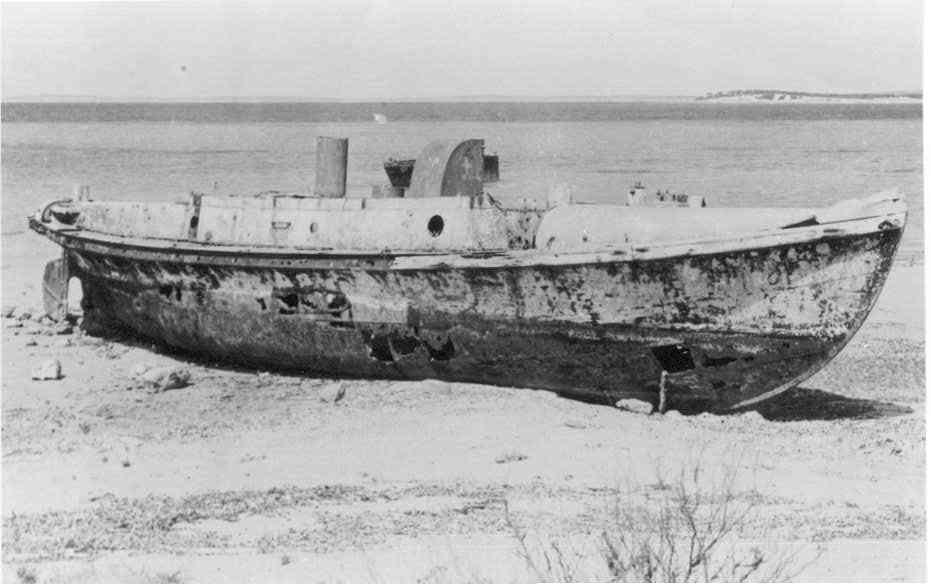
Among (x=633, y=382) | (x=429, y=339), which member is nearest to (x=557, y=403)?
(x=633, y=382)

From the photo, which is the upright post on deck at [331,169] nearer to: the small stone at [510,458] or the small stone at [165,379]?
the small stone at [165,379]

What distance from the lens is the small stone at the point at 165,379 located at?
1093 cm

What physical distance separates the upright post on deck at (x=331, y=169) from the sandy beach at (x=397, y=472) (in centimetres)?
197

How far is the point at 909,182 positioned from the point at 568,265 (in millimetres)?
27320

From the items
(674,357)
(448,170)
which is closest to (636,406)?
(674,357)

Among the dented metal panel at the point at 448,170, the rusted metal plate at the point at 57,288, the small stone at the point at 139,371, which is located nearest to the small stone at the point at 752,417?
the dented metal panel at the point at 448,170

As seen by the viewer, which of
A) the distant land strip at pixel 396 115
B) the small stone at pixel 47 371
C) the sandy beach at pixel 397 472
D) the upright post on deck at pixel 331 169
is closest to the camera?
the sandy beach at pixel 397 472

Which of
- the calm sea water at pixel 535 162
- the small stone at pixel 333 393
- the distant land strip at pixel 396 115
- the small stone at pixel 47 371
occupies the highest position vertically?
the distant land strip at pixel 396 115

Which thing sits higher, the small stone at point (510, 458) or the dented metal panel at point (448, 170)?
the dented metal panel at point (448, 170)

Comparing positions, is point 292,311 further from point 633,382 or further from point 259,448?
point 633,382

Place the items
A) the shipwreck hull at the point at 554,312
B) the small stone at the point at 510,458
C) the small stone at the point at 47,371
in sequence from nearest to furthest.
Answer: the small stone at the point at 510,458 < the shipwreck hull at the point at 554,312 < the small stone at the point at 47,371

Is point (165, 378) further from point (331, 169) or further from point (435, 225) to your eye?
point (435, 225)

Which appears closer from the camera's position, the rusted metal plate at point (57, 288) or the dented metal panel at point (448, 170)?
the dented metal panel at point (448, 170)

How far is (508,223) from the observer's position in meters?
10.1
